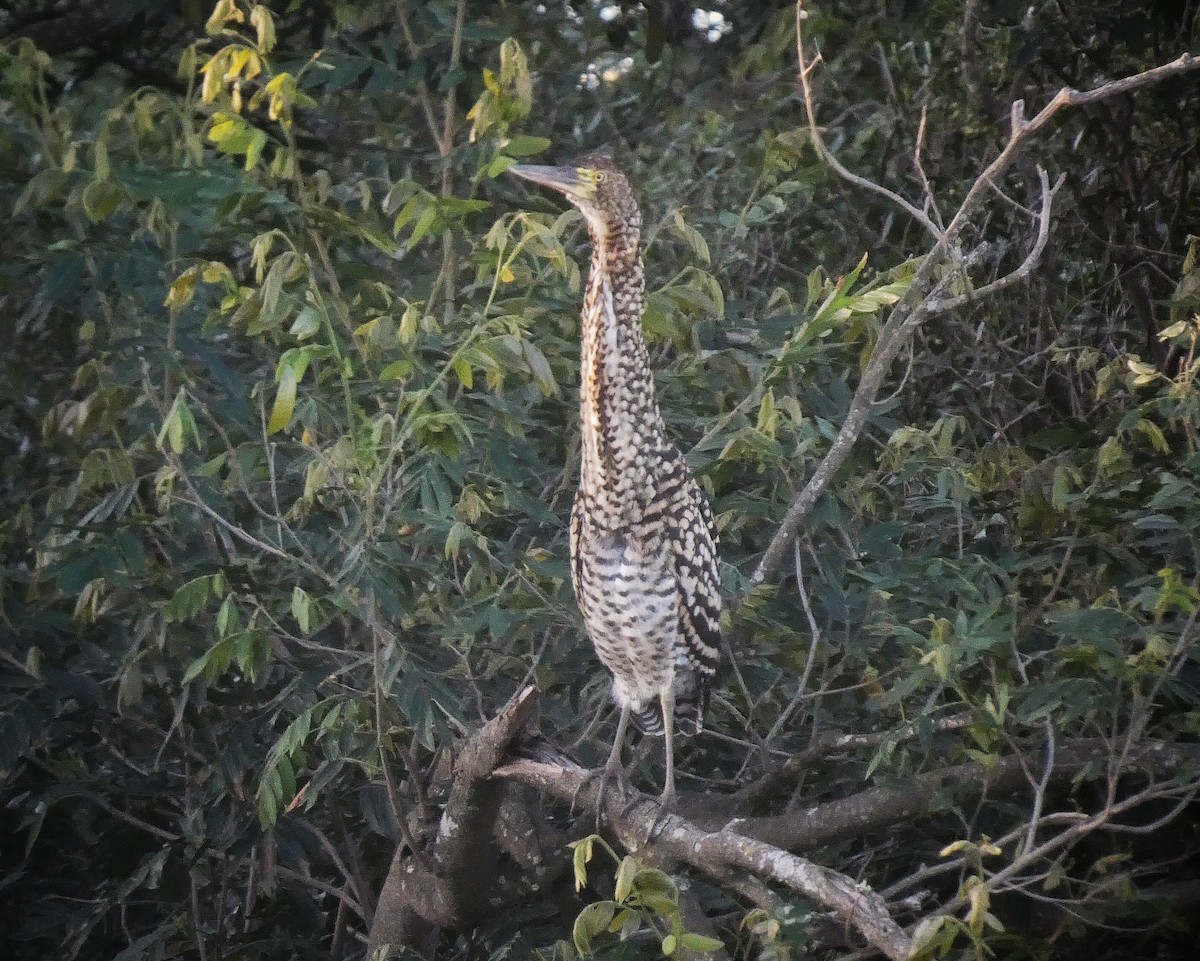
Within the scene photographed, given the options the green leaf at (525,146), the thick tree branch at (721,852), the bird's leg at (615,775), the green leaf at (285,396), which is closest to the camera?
the thick tree branch at (721,852)

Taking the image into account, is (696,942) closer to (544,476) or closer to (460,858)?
(460,858)

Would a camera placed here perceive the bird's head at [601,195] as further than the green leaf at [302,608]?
Yes

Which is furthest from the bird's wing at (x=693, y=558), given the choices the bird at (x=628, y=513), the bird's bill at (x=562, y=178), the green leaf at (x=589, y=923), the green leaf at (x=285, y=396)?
the green leaf at (x=589, y=923)

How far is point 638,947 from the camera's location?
3.14 meters

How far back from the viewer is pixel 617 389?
129 inches

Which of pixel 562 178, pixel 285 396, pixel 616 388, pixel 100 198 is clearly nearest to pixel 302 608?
pixel 285 396

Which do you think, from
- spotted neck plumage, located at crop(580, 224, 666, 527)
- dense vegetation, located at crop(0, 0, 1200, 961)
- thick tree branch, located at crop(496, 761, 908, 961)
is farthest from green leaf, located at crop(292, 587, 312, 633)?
spotted neck plumage, located at crop(580, 224, 666, 527)

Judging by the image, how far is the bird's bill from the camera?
3162 mm

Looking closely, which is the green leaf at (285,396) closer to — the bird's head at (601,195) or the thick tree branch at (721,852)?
the bird's head at (601,195)

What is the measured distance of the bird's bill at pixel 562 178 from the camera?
316cm

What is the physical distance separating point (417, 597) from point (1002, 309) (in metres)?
2.03

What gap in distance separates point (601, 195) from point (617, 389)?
0.43 meters

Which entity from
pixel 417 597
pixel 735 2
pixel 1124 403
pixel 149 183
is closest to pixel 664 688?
pixel 417 597

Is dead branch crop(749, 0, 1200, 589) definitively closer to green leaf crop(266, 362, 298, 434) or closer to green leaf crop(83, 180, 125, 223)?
green leaf crop(266, 362, 298, 434)
